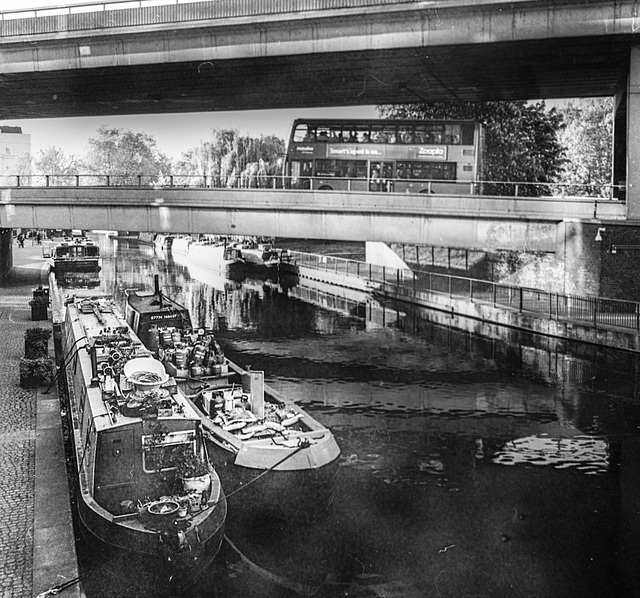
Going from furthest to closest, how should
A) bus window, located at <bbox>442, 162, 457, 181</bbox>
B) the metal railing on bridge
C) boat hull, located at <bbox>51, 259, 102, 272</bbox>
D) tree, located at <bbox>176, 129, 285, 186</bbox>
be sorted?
1. tree, located at <bbox>176, 129, 285, 186</bbox>
2. boat hull, located at <bbox>51, 259, 102, 272</bbox>
3. bus window, located at <bbox>442, 162, 457, 181</bbox>
4. the metal railing on bridge

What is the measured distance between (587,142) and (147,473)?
51.1 metres

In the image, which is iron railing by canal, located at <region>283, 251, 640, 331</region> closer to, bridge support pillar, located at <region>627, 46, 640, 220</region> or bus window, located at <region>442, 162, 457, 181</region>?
bridge support pillar, located at <region>627, 46, 640, 220</region>

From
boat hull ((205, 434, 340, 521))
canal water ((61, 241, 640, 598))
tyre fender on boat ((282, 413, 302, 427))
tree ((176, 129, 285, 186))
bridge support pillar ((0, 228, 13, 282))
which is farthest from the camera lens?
tree ((176, 129, 285, 186))

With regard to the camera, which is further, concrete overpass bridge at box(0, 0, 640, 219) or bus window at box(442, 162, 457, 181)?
bus window at box(442, 162, 457, 181)

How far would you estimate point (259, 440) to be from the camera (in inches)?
621

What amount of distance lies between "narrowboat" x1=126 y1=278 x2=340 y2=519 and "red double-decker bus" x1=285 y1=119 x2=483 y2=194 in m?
20.1

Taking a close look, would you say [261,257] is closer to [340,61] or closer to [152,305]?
[340,61]

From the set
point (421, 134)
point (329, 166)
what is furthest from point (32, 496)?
point (421, 134)

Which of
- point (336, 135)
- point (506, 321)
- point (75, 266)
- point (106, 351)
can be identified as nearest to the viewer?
point (106, 351)

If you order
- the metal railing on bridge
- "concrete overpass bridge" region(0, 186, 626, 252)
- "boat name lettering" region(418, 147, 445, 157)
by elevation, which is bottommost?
"concrete overpass bridge" region(0, 186, 626, 252)

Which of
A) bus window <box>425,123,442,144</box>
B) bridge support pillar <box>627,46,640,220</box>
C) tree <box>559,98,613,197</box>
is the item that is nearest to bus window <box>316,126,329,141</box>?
bus window <box>425,123,442,144</box>

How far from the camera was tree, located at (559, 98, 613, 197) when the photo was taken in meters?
54.4

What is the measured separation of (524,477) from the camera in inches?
691

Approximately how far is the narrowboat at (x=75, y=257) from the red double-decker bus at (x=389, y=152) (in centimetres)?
2301
